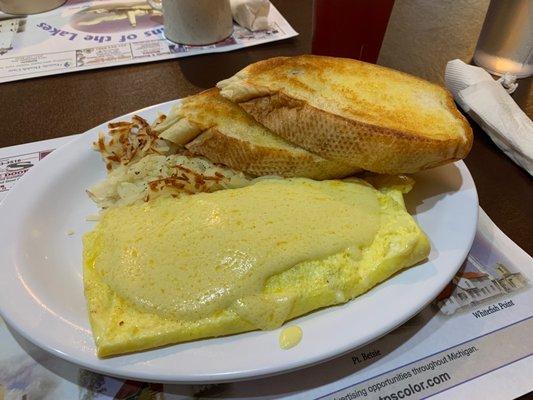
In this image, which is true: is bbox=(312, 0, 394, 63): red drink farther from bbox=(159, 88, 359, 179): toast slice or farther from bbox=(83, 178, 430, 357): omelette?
bbox=(83, 178, 430, 357): omelette

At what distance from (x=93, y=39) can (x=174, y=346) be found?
1.66 metres

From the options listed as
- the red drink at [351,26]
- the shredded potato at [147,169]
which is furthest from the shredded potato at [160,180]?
the red drink at [351,26]

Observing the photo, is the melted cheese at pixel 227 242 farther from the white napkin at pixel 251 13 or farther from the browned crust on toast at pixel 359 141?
the white napkin at pixel 251 13

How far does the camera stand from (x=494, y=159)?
4.68ft

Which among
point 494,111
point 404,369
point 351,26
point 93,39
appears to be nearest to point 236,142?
point 404,369

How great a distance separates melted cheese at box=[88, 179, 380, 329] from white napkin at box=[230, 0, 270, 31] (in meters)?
1.23

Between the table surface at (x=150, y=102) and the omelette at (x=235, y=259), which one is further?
the table surface at (x=150, y=102)

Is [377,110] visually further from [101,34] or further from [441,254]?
[101,34]

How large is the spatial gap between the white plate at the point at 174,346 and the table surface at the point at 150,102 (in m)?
0.24

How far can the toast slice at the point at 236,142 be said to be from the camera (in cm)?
110

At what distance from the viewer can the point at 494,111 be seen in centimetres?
144

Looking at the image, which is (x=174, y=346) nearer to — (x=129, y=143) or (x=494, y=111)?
(x=129, y=143)

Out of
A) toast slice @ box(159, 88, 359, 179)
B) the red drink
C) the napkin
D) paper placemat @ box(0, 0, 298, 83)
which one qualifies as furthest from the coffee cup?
the napkin

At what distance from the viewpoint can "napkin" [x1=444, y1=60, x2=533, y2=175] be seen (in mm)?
1371
